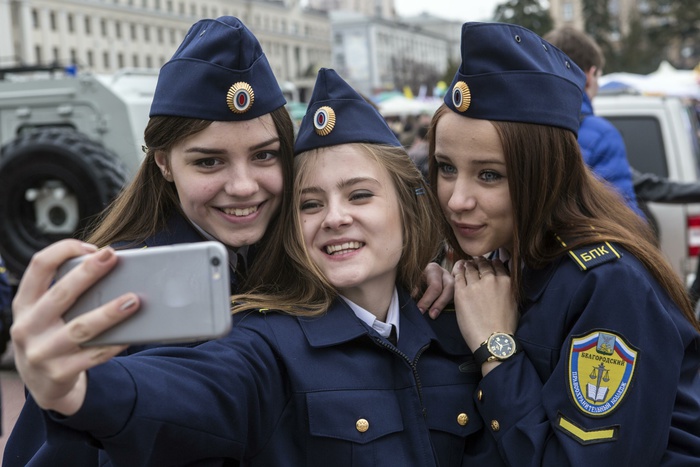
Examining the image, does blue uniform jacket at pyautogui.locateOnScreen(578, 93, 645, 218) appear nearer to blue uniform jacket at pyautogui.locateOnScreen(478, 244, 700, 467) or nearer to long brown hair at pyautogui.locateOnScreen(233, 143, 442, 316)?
long brown hair at pyautogui.locateOnScreen(233, 143, 442, 316)

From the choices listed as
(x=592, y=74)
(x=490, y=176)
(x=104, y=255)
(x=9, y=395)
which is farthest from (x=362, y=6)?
(x=104, y=255)

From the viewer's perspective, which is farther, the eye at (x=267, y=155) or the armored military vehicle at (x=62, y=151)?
the armored military vehicle at (x=62, y=151)

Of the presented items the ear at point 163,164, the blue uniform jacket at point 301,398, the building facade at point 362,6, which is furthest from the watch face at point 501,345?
the building facade at point 362,6

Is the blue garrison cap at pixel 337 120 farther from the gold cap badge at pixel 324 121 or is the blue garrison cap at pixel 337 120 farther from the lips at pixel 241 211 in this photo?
the lips at pixel 241 211

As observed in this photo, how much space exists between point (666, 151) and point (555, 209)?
474cm

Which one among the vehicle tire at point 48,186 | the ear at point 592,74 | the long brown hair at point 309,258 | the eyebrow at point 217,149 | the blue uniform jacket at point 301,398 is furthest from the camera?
the vehicle tire at point 48,186

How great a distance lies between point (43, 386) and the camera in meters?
Answer: 1.53

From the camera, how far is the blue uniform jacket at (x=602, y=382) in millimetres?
2193

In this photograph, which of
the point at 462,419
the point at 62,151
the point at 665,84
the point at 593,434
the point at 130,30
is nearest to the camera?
the point at 593,434

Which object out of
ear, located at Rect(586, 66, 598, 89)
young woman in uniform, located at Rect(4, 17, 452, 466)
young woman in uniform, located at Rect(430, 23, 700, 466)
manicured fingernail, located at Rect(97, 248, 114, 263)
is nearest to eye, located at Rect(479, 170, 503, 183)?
young woman in uniform, located at Rect(430, 23, 700, 466)

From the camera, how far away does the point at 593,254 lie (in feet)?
7.70

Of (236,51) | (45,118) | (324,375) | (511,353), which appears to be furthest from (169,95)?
(45,118)

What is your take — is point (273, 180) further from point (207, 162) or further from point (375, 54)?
point (375, 54)

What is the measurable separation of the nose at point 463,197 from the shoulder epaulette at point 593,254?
0.28 m
